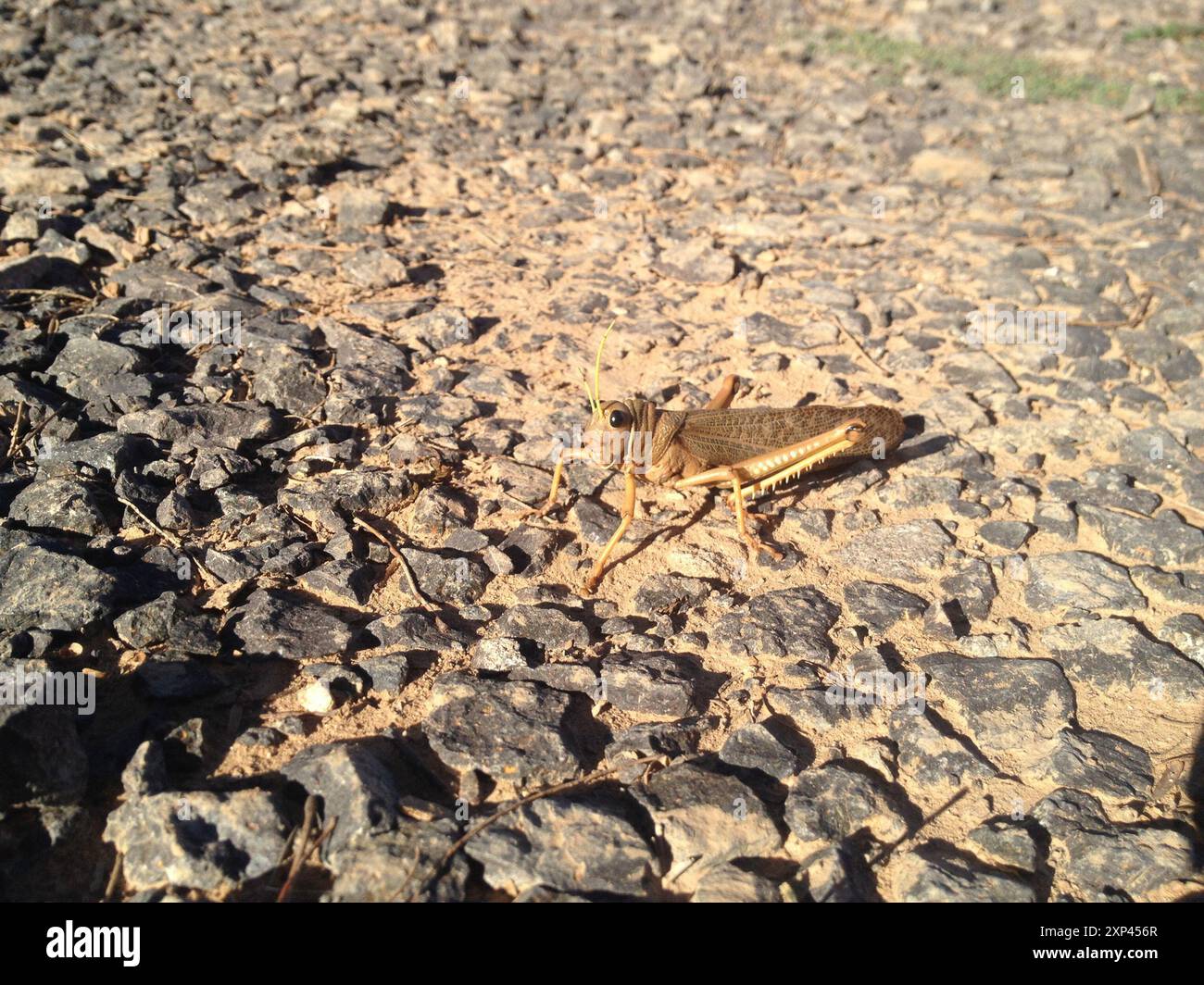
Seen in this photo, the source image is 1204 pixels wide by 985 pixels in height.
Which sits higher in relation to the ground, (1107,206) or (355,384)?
(1107,206)

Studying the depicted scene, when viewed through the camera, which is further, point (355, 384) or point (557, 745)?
point (355, 384)

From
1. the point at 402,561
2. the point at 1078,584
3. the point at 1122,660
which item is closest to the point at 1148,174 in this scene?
the point at 1078,584

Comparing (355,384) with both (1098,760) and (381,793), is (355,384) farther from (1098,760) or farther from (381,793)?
(1098,760)

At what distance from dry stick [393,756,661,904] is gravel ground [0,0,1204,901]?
0.05 ft

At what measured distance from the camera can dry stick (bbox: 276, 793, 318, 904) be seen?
209 cm

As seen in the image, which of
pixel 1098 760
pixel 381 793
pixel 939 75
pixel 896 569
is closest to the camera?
pixel 381 793

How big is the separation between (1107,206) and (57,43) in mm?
8280

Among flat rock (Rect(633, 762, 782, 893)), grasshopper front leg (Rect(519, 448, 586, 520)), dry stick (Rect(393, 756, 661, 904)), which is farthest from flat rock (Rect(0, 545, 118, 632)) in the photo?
flat rock (Rect(633, 762, 782, 893))

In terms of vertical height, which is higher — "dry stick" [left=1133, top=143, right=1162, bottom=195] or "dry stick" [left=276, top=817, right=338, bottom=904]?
"dry stick" [left=1133, top=143, right=1162, bottom=195]

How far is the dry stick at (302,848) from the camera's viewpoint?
2090mm

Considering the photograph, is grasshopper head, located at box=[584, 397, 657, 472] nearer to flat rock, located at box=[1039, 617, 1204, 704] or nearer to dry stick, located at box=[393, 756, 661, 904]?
dry stick, located at box=[393, 756, 661, 904]

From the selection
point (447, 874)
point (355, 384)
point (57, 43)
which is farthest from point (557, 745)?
point (57, 43)

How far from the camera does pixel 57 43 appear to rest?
705 centimetres
